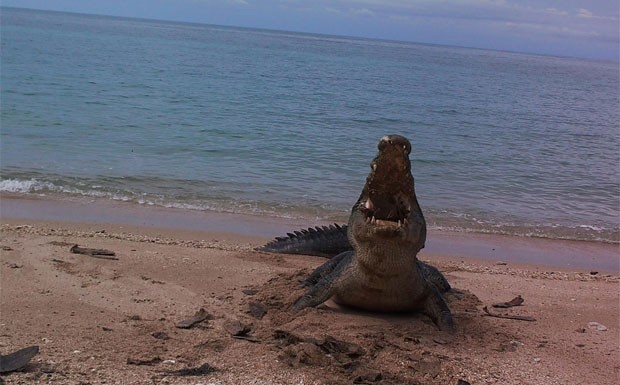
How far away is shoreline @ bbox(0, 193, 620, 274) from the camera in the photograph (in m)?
9.37

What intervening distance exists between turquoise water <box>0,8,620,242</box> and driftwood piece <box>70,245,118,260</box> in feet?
12.6

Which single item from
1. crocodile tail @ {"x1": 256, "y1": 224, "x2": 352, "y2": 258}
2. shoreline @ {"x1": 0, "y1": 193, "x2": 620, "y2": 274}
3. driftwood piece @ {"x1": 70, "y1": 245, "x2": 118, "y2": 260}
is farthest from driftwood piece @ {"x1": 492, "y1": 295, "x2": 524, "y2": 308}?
driftwood piece @ {"x1": 70, "y1": 245, "x2": 118, "y2": 260}

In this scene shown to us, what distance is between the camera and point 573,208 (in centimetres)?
1346

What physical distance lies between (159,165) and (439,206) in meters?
5.76

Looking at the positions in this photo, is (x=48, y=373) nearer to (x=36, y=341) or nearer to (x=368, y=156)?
(x=36, y=341)

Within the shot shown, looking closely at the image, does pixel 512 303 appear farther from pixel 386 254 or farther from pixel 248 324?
pixel 248 324

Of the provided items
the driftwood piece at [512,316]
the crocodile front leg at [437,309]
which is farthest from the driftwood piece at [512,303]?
the crocodile front leg at [437,309]

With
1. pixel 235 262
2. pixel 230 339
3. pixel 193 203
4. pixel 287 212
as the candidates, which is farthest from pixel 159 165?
pixel 230 339

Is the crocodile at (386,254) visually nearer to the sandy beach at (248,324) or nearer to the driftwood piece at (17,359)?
the sandy beach at (248,324)

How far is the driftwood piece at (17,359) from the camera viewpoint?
3.94m

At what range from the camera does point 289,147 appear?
17.5 meters

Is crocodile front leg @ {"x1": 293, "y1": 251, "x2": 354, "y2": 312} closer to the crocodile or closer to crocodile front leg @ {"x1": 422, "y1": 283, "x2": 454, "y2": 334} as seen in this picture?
the crocodile

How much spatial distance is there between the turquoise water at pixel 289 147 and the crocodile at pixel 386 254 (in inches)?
213

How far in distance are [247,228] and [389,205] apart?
498cm
